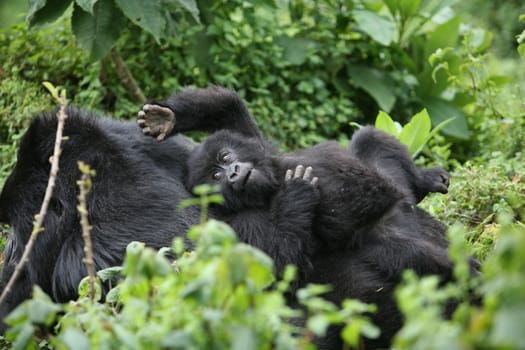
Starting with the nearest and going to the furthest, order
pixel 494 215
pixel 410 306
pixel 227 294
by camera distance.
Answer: pixel 410 306, pixel 227 294, pixel 494 215

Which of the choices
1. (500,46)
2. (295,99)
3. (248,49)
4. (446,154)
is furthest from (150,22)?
(500,46)

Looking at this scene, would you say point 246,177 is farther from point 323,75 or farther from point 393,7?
point 393,7

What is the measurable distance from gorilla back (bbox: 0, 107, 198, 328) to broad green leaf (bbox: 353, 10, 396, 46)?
3577 millimetres

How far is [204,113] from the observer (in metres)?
3.78

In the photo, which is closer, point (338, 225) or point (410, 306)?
point (410, 306)

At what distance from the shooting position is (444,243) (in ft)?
11.7

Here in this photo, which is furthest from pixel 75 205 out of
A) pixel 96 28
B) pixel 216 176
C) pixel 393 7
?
pixel 393 7

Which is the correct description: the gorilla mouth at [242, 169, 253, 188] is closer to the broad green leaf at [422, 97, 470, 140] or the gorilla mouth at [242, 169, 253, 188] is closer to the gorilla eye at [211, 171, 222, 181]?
the gorilla eye at [211, 171, 222, 181]

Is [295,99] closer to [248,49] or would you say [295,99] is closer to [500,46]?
[248,49]

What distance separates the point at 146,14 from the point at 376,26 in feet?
7.38

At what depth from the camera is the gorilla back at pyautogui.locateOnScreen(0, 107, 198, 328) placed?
313 cm

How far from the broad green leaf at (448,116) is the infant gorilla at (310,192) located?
2874mm

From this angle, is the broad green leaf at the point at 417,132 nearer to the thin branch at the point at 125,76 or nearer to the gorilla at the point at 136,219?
the gorilla at the point at 136,219

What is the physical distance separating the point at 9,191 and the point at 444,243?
6.09 ft
